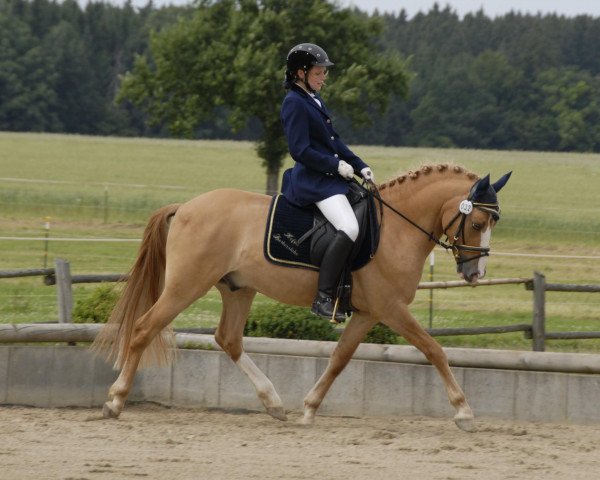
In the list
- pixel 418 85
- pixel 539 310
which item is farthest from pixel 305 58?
pixel 418 85

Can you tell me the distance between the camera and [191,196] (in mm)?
33719

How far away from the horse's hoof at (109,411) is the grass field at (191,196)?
97.6 inches

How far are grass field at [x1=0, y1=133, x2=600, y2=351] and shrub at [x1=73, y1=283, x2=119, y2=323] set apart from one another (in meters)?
2.47

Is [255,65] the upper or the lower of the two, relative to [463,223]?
upper

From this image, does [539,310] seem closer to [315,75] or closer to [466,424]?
[466,424]

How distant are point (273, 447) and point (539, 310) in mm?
4748

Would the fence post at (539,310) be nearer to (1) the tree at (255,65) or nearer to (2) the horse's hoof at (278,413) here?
(2) the horse's hoof at (278,413)

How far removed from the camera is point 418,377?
26.0 feet

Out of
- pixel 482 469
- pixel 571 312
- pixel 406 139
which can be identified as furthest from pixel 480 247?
pixel 406 139

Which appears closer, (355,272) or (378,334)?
(355,272)

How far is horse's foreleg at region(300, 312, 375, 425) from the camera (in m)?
7.55

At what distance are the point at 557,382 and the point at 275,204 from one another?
7.38ft

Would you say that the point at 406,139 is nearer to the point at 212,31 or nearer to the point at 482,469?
the point at 212,31

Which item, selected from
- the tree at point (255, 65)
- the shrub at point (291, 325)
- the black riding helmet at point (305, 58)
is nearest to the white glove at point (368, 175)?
the black riding helmet at point (305, 58)
